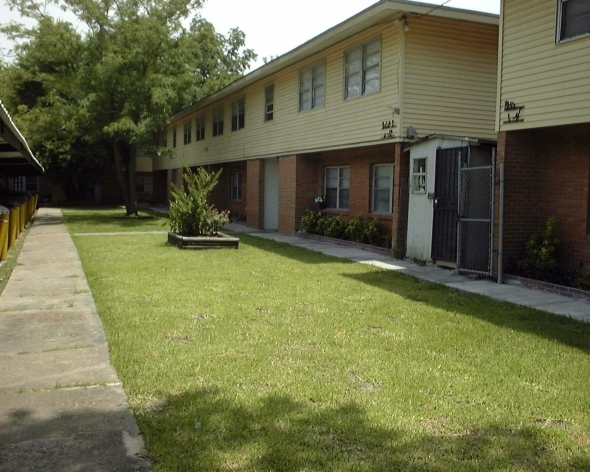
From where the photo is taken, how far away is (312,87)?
53.7 feet

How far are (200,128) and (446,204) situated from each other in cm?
1945

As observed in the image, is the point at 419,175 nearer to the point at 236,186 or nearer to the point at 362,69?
the point at 362,69

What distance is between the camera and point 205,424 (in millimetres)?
3719

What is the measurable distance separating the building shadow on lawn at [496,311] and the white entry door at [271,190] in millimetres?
11222

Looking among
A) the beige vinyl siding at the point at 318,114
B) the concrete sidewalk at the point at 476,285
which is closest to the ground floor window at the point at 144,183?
the beige vinyl siding at the point at 318,114

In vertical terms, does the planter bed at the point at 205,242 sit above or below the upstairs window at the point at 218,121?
below

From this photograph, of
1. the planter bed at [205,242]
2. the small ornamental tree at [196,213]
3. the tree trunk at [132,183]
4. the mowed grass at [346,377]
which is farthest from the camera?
the tree trunk at [132,183]

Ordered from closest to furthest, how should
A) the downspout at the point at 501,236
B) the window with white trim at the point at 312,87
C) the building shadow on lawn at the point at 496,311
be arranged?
1. the building shadow on lawn at the point at 496,311
2. the downspout at the point at 501,236
3. the window with white trim at the point at 312,87

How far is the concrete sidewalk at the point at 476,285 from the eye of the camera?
7641 mm

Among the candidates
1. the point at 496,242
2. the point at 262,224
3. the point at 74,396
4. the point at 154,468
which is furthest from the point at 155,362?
the point at 262,224

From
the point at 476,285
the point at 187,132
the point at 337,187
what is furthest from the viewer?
the point at 187,132

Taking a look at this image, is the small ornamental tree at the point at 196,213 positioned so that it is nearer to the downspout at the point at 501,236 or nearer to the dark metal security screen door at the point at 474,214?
the dark metal security screen door at the point at 474,214

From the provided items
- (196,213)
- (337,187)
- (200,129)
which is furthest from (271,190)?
(200,129)

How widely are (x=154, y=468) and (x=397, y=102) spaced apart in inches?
410
